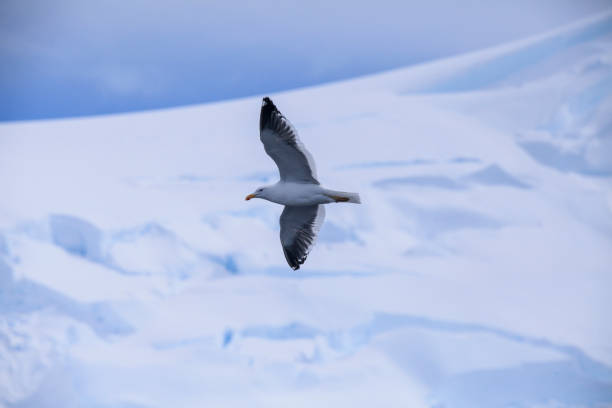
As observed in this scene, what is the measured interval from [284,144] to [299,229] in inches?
31.8

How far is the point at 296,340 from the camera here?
1034 centimetres

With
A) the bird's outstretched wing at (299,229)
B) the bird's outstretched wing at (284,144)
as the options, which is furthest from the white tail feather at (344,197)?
the bird's outstretched wing at (299,229)

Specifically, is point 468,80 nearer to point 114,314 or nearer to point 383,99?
point 383,99

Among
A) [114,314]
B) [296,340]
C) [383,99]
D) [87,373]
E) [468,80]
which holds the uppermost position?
[468,80]

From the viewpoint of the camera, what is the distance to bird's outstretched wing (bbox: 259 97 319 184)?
410 cm

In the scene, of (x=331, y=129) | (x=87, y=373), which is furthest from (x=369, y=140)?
(x=87, y=373)

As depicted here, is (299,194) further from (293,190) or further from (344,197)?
(344,197)

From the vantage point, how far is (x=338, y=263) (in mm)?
11758

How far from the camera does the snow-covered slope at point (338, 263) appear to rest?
1000 cm

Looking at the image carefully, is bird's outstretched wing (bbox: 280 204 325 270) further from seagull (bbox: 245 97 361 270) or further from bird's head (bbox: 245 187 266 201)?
bird's head (bbox: 245 187 266 201)

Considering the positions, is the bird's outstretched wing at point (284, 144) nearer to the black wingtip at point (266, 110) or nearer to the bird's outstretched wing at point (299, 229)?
the black wingtip at point (266, 110)

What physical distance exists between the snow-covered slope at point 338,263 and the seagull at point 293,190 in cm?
573

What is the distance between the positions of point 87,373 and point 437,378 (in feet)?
17.9

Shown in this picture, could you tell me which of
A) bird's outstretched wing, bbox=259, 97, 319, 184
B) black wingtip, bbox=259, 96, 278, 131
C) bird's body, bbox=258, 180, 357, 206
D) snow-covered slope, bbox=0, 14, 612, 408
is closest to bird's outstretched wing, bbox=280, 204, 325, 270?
bird's body, bbox=258, 180, 357, 206
